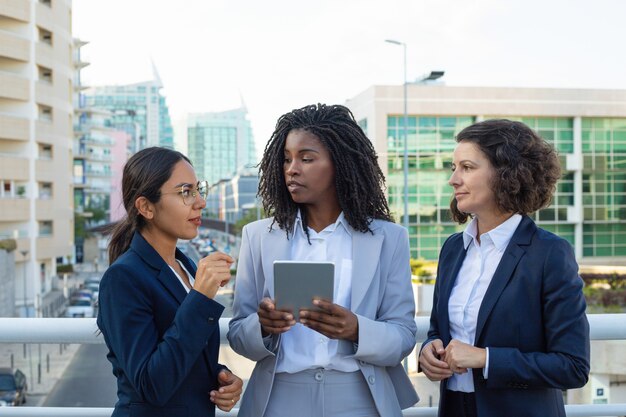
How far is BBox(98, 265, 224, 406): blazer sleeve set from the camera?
193 centimetres

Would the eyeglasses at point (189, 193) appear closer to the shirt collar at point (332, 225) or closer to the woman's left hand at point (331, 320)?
the shirt collar at point (332, 225)

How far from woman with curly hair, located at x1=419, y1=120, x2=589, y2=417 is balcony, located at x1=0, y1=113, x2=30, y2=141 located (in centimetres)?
4169

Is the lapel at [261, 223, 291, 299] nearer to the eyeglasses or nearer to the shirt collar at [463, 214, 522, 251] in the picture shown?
the eyeglasses

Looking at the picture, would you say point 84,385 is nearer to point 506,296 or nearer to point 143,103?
point 506,296

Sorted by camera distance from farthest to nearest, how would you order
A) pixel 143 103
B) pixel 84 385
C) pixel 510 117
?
pixel 143 103 → pixel 510 117 → pixel 84 385

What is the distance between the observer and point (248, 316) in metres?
2.30

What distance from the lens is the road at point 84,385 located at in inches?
950

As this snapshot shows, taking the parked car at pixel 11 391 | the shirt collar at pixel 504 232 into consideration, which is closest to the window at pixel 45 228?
the parked car at pixel 11 391

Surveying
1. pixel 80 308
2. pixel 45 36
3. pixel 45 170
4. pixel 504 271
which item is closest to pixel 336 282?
pixel 504 271

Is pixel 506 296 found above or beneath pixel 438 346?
above

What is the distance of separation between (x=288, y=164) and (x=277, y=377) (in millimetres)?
715

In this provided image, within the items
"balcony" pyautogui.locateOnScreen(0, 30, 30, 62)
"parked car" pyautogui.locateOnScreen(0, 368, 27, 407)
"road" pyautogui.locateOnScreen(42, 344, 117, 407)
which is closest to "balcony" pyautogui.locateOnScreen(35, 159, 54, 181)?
"balcony" pyautogui.locateOnScreen(0, 30, 30, 62)

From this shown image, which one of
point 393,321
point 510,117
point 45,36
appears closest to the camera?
point 393,321

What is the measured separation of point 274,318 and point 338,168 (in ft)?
2.00
